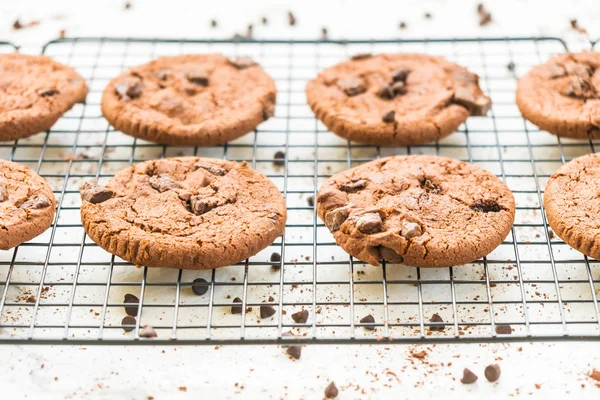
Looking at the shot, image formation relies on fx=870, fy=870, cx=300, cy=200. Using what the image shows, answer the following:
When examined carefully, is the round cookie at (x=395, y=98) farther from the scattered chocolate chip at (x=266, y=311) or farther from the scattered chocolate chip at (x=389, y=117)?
the scattered chocolate chip at (x=266, y=311)

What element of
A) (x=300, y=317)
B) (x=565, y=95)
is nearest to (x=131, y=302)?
(x=300, y=317)

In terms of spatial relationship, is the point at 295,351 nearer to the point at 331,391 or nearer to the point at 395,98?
the point at 331,391

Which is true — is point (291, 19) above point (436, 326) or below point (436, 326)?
below

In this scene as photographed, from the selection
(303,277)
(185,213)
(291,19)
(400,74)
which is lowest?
(291,19)

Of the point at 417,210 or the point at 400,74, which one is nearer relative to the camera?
the point at 417,210

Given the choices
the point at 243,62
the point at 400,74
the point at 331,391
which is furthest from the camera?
the point at 243,62

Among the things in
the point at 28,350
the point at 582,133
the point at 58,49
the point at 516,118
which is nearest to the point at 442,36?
the point at 516,118
